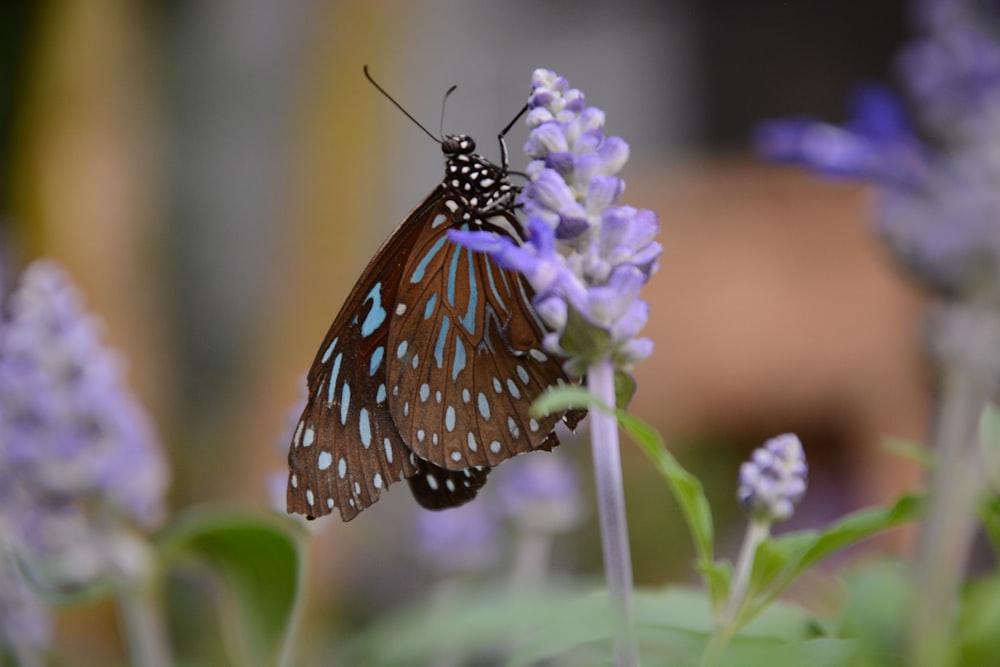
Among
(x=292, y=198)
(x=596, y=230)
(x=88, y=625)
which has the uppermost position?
(x=292, y=198)

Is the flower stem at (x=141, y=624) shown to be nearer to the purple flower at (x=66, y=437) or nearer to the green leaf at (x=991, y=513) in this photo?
the purple flower at (x=66, y=437)

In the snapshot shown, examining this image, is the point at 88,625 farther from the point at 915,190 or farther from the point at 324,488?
the point at 915,190

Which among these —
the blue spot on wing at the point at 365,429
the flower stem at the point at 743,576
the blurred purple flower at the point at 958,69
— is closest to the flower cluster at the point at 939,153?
the blurred purple flower at the point at 958,69

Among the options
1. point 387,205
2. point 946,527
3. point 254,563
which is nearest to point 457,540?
point 254,563

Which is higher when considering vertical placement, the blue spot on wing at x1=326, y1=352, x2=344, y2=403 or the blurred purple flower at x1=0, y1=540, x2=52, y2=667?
the blue spot on wing at x1=326, y1=352, x2=344, y2=403

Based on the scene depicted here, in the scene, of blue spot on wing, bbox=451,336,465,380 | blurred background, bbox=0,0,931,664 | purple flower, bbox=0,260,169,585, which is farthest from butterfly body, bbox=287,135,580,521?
blurred background, bbox=0,0,931,664

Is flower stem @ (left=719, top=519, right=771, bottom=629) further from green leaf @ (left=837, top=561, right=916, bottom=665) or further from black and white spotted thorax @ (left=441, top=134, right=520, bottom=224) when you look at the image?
black and white spotted thorax @ (left=441, top=134, right=520, bottom=224)

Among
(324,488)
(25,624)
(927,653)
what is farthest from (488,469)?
(25,624)
